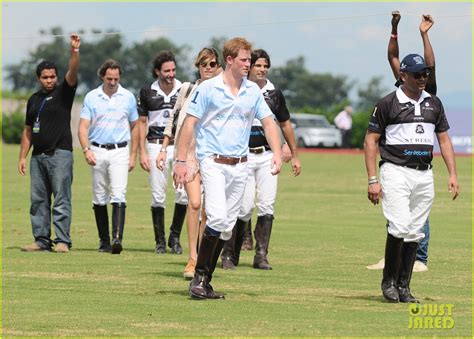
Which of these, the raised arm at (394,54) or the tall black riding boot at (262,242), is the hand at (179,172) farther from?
the tall black riding boot at (262,242)

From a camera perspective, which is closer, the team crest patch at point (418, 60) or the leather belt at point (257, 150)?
the team crest patch at point (418, 60)

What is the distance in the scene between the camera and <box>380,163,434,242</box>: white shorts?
490 inches

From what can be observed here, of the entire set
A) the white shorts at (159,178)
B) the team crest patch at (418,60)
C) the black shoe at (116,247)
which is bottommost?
the black shoe at (116,247)

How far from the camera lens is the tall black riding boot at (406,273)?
1253 cm

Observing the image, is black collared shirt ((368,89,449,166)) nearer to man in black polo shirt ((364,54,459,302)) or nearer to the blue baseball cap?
man in black polo shirt ((364,54,459,302))

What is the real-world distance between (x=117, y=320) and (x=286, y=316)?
1.42 meters

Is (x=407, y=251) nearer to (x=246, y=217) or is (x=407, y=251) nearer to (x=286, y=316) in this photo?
(x=286, y=316)

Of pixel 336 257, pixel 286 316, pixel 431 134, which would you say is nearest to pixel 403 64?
pixel 431 134

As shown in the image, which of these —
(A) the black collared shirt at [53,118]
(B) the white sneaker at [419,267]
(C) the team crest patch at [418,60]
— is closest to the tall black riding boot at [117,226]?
(A) the black collared shirt at [53,118]

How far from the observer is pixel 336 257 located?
56.5 feet

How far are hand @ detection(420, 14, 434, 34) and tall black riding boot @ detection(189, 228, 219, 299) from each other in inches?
123

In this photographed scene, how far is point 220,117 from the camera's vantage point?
12609 mm

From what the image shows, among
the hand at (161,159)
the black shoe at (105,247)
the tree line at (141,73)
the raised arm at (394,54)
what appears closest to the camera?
the raised arm at (394,54)

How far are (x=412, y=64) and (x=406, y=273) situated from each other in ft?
6.32
